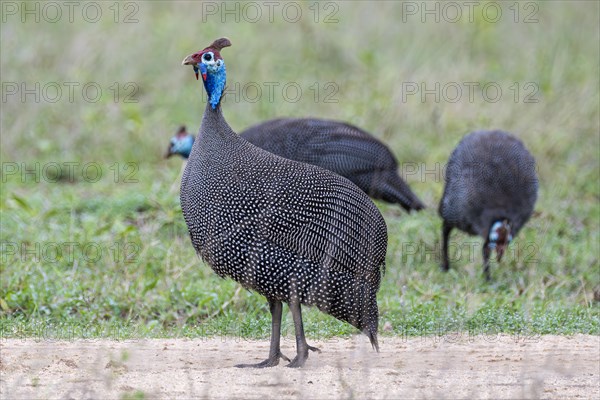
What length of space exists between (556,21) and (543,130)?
232 centimetres

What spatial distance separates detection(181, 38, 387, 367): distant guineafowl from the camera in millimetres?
4527

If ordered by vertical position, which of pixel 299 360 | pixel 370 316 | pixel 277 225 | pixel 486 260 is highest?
pixel 277 225

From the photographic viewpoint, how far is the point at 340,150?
277 inches

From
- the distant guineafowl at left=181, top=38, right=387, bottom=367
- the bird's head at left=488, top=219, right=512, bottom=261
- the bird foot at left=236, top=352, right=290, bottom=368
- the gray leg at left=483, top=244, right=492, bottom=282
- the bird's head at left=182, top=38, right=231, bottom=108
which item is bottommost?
the gray leg at left=483, top=244, right=492, bottom=282

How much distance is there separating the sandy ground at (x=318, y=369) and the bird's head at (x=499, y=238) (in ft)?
4.88

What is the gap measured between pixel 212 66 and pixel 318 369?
142 cm

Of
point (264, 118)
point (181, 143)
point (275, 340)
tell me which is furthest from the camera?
point (264, 118)

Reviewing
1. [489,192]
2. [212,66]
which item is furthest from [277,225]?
[489,192]

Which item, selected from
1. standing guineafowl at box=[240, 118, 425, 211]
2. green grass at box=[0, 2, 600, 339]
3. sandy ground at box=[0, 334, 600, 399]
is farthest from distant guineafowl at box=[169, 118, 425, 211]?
sandy ground at box=[0, 334, 600, 399]

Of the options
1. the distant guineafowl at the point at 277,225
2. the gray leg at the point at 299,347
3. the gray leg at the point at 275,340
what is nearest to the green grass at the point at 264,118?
the gray leg at the point at 275,340

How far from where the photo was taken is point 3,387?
4.05 meters

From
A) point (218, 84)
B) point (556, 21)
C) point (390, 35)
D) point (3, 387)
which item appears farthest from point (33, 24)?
point (3, 387)

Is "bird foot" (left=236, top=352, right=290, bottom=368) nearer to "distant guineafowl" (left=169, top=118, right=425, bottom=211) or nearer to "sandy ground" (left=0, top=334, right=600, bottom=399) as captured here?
"sandy ground" (left=0, top=334, right=600, bottom=399)

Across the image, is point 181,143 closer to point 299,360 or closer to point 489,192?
point 489,192
